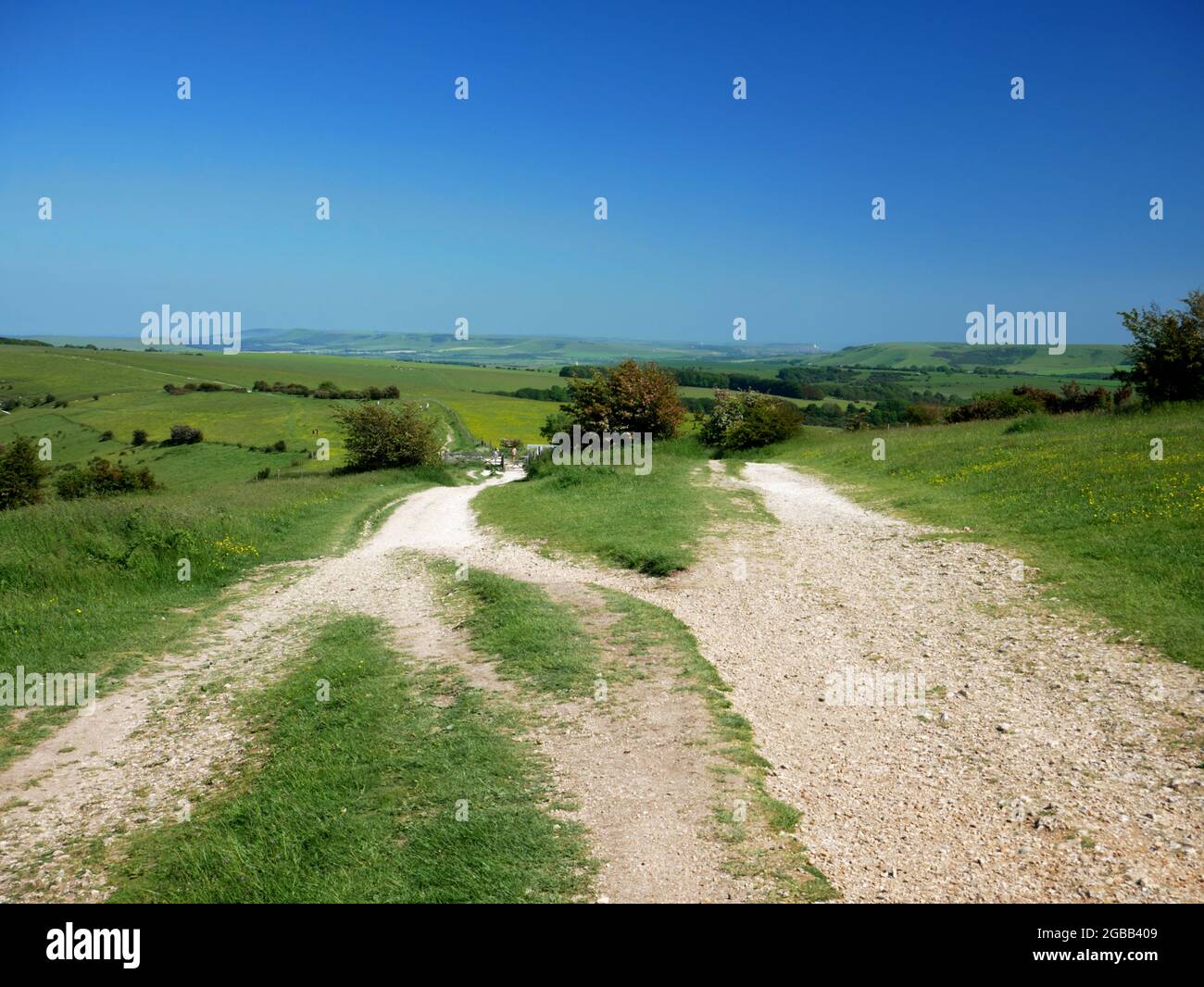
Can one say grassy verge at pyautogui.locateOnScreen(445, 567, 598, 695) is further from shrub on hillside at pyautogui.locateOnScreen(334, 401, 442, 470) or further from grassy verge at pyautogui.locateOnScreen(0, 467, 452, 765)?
shrub on hillside at pyautogui.locateOnScreen(334, 401, 442, 470)

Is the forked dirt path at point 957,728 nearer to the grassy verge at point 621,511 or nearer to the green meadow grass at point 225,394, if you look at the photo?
the grassy verge at point 621,511

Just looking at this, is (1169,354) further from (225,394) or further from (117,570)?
(225,394)

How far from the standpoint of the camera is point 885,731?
7617 millimetres

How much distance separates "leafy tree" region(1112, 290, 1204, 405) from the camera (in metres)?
26.7

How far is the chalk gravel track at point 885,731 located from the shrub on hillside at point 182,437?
213ft

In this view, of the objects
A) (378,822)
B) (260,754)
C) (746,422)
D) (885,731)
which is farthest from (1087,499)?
(746,422)

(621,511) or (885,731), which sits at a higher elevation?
(621,511)

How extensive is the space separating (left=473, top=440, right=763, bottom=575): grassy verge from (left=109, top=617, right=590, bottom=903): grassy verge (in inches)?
292

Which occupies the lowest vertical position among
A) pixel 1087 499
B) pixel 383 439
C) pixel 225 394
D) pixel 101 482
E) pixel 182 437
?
pixel 101 482

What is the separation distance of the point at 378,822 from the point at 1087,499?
15.8 m

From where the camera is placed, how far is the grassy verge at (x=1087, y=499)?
10.5 metres

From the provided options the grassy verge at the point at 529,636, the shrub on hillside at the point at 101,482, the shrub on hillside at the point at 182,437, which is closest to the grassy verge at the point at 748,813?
the grassy verge at the point at 529,636

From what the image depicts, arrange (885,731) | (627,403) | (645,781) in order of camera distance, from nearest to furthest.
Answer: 1. (645,781)
2. (885,731)
3. (627,403)

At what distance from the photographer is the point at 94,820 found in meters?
7.39
